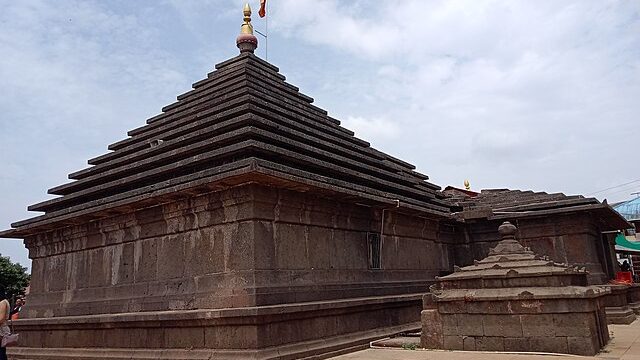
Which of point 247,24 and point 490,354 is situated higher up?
point 247,24

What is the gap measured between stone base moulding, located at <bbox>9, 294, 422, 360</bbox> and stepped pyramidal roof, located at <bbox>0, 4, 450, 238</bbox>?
2.30 m

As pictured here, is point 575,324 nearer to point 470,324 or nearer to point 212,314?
point 470,324

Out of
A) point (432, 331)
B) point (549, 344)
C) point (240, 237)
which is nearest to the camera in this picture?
point (549, 344)

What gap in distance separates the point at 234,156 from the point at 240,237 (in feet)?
5.57

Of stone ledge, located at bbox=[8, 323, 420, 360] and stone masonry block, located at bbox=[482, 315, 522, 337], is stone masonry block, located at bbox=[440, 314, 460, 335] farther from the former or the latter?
stone ledge, located at bbox=[8, 323, 420, 360]

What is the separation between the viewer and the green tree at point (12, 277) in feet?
120

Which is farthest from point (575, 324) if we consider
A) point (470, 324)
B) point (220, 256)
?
point (220, 256)

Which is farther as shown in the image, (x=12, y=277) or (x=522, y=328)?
(x=12, y=277)

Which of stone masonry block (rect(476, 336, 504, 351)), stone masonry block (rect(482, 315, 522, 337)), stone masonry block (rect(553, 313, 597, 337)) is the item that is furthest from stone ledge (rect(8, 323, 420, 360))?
stone masonry block (rect(553, 313, 597, 337))

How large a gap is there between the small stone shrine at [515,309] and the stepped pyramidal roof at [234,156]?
2978mm

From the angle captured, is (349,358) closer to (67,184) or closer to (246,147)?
(246,147)

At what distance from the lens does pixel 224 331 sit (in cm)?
873

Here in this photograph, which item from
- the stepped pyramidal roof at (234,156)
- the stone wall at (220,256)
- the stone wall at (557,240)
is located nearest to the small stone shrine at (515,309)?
the stone wall at (220,256)

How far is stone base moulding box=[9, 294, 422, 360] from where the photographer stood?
336 inches
